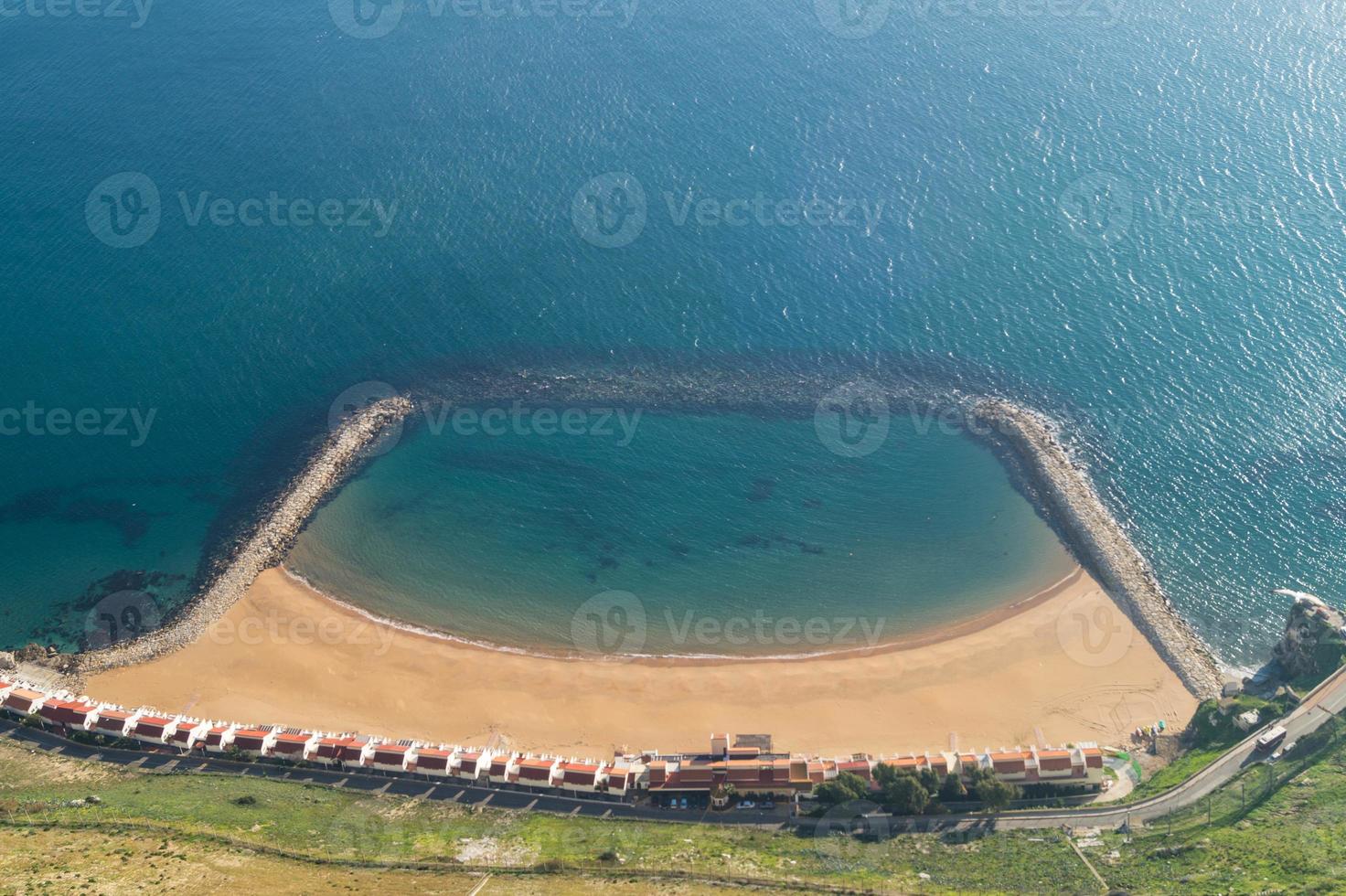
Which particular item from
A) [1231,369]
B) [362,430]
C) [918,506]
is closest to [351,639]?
[362,430]

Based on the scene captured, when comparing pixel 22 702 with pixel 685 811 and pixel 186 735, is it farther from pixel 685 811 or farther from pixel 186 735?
pixel 685 811

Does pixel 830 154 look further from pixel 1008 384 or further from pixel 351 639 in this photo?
pixel 351 639

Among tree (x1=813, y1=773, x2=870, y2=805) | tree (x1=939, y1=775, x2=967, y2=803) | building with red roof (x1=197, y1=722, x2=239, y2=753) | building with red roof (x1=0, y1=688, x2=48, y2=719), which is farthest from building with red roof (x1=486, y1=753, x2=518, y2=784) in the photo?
building with red roof (x1=0, y1=688, x2=48, y2=719)

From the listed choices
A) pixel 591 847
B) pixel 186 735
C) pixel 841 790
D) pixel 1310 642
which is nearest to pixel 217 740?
pixel 186 735

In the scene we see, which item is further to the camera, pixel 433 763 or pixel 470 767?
pixel 433 763

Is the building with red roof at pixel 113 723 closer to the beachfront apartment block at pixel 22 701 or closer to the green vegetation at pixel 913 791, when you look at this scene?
the beachfront apartment block at pixel 22 701

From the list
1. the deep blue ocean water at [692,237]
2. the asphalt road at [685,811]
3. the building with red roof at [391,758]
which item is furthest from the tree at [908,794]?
the building with red roof at [391,758]
